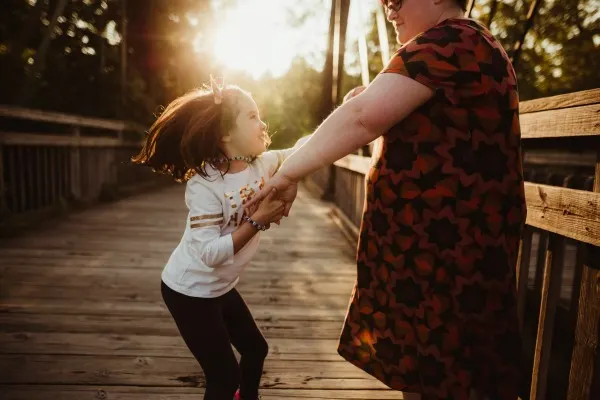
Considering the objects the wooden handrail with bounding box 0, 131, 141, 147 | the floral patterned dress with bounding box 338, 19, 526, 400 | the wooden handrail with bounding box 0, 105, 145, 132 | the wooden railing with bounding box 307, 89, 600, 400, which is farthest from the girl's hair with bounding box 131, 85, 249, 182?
the wooden handrail with bounding box 0, 131, 141, 147

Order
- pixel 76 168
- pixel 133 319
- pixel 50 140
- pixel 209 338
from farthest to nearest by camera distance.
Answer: pixel 76 168 < pixel 50 140 < pixel 133 319 < pixel 209 338

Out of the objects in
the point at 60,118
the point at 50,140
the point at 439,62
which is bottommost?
the point at 50,140

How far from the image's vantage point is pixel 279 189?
1316 millimetres

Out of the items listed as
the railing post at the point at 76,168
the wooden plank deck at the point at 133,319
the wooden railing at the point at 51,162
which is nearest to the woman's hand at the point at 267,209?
A: the wooden plank deck at the point at 133,319

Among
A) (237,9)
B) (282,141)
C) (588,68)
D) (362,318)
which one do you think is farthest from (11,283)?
(282,141)

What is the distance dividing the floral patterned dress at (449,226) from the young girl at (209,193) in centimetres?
46

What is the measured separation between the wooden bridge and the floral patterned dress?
1.26 feet

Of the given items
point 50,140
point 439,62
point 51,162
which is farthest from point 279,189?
point 51,162

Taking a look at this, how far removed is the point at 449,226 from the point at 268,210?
0.51 m

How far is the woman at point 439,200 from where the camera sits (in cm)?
110

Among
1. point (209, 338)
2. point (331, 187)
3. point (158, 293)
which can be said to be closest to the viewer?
point (209, 338)

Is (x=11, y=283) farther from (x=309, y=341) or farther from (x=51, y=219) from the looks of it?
(x=51, y=219)

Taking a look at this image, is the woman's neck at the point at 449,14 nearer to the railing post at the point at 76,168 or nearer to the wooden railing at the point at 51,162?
the wooden railing at the point at 51,162

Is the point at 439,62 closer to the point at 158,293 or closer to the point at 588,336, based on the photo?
the point at 588,336
